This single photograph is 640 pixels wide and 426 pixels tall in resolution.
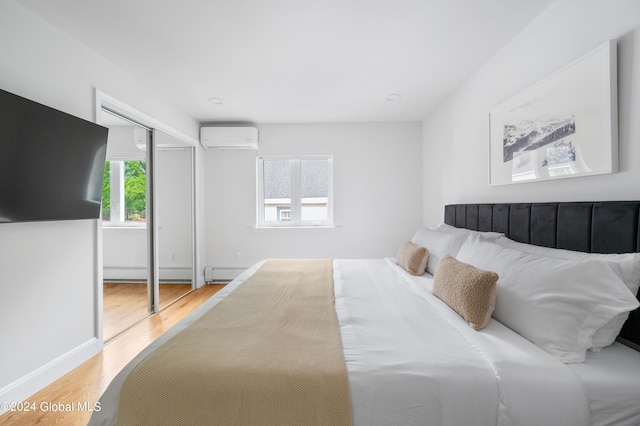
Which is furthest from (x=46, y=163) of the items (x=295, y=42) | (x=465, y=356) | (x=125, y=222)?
(x=465, y=356)

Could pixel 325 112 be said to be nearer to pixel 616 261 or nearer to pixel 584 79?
pixel 584 79

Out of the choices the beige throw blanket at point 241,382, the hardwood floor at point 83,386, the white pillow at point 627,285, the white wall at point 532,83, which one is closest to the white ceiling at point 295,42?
the white wall at point 532,83

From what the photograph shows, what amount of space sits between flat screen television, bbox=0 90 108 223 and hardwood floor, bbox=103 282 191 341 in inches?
51.3

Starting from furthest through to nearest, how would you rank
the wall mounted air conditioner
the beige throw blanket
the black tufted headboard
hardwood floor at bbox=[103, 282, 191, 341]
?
1. the wall mounted air conditioner
2. hardwood floor at bbox=[103, 282, 191, 341]
3. the black tufted headboard
4. the beige throw blanket

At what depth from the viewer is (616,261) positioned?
122cm

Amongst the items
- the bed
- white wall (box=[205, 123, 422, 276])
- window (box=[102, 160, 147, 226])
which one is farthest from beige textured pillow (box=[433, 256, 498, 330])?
window (box=[102, 160, 147, 226])

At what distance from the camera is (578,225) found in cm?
153

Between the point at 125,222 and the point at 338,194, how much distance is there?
2779mm

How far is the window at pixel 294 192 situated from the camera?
177 inches

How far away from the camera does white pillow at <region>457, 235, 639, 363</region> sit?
111cm

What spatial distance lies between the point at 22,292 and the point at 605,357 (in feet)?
10.2

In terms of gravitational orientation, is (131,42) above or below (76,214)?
above

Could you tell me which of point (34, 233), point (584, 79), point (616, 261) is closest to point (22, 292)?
point (34, 233)

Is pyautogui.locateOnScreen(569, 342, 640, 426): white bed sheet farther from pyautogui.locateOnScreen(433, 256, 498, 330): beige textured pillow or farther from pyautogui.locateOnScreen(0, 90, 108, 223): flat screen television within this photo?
pyautogui.locateOnScreen(0, 90, 108, 223): flat screen television
